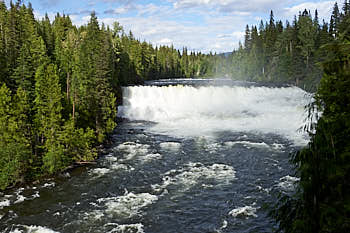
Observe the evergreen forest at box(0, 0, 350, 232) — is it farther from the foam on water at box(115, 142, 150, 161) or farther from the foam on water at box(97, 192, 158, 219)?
the foam on water at box(97, 192, 158, 219)

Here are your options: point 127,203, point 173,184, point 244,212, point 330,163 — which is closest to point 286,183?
point 244,212

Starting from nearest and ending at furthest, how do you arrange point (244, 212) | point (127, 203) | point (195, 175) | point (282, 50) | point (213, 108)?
point (244, 212), point (127, 203), point (195, 175), point (213, 108), point (282, 50)

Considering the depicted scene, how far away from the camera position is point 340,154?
20.5 feet

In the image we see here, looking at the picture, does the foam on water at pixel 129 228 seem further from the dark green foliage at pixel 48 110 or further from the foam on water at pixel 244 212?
the dark green foliage at pixel 48 110

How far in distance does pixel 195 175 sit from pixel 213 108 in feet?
103

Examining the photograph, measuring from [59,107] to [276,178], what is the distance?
1789cm

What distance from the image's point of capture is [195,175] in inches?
985

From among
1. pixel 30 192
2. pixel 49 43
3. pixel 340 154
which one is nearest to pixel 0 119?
pixel 30 192

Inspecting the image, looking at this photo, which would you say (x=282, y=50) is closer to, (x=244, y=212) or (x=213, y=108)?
(x=213, y=108)

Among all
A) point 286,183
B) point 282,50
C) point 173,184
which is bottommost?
point 173,184

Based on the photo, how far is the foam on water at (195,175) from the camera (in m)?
23.5

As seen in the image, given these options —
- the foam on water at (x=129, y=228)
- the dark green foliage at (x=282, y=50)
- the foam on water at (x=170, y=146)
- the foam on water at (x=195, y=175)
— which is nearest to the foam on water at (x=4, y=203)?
the foam on water at (x=129, y=228)

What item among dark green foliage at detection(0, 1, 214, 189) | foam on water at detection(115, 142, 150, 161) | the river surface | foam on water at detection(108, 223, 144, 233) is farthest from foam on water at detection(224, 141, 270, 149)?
foam on water at detection(108, 223, 144, 233)

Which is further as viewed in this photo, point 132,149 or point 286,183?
point 132,149
